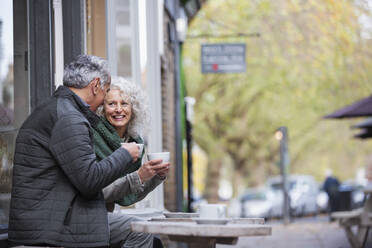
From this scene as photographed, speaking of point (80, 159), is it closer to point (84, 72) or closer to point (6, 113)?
point (84, 72)

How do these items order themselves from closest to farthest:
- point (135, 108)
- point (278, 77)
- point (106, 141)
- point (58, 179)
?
1. point (58, 179)
2. point (106, 141)
3. point (135, 108)
4. point (278, 77)

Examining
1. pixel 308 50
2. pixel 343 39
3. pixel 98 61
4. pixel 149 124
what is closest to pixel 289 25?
pixel 308 50

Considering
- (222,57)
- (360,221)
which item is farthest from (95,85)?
(222,57)

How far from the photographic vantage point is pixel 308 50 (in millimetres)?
16094

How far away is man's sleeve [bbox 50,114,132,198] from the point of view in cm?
317

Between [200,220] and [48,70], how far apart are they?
7.06ft

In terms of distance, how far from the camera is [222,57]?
13336 mm

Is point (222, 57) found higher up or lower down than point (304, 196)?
higher up

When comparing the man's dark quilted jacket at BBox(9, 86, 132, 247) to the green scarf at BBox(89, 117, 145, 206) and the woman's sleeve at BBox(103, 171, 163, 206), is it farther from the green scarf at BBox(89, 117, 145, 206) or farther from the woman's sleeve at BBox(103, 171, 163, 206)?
the green scarf at BBox(89, 117, 145, 206)

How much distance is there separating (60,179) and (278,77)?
62.7ft

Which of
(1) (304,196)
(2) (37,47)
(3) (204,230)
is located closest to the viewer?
(3) (204,230)

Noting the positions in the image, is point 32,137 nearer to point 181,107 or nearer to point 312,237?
point 181,107

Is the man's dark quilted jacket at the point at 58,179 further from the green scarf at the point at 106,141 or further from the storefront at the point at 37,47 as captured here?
the storefront at the point at 37,47

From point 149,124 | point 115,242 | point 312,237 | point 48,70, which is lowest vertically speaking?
point 312,237
